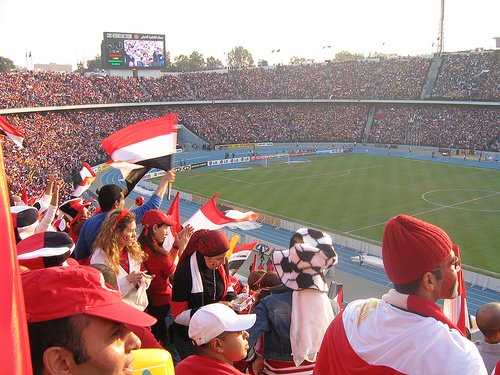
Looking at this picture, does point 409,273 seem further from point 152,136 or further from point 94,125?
point 94,125

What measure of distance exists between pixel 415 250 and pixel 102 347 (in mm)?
1601

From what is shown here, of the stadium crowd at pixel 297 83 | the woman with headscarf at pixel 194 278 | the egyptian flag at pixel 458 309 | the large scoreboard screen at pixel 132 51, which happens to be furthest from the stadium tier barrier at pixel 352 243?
the large scoreboard screen at pixel 132 51

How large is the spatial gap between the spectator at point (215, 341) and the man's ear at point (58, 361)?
1162 millimetres

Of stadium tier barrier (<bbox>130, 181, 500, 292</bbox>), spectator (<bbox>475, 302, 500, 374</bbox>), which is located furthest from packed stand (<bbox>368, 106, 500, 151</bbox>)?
spectator (<bbox>475, 302, 500, 374</bbox>)

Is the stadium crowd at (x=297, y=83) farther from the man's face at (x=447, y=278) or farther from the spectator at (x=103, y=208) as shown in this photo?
the man's face at (x=447, y=278)

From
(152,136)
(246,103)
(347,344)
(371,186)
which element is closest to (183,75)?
Answer: (246,103)

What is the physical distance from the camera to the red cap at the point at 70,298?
1.85 m

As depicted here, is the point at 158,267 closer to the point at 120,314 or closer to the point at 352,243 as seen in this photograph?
the point at 120,314

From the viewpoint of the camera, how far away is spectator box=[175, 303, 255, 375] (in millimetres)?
2961

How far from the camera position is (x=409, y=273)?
104 inches

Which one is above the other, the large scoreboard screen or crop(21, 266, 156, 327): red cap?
the large scoreboard screen

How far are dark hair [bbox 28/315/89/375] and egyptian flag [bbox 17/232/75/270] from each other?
5.83 ft

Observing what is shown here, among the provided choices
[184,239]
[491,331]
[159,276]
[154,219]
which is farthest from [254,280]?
[491,331]

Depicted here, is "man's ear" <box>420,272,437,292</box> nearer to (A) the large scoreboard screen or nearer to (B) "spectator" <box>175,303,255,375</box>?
(B) "spectator" <box>175,303,255,375</box>
